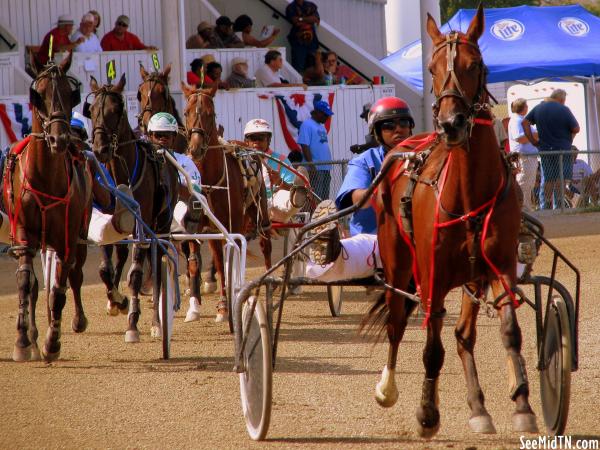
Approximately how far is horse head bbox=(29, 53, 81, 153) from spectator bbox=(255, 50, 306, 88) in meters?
10.2

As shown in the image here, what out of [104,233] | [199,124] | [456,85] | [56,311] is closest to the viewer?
[456,85]

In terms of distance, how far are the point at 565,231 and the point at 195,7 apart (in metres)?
7.77

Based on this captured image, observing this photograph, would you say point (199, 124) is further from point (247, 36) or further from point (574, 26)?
point (574, 26)

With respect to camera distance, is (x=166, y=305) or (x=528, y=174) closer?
(x=166, y=305)

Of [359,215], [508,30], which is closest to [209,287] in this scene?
[359,215]

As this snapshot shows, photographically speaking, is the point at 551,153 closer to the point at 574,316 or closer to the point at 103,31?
the point at 103,31

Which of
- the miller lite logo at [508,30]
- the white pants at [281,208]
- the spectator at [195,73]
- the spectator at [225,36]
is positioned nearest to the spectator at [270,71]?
the spectator at [225,36]

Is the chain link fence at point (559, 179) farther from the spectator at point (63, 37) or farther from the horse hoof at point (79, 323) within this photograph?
the horse hoof at point (79, 323)

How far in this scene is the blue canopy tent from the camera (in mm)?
20031

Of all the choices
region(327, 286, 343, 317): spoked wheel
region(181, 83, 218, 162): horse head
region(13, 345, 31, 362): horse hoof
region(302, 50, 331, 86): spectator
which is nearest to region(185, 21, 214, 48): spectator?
region(302, 50, 331, 86): spectator

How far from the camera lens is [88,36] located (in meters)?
17.8

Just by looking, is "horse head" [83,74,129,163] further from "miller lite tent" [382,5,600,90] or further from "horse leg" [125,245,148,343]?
"miller lite tent" [382,5,600,90]

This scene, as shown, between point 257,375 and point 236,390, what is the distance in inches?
58.2

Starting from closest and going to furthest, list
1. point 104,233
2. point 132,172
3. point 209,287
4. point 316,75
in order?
point 104,233, point 132,172, point 209,287, point 316,75
